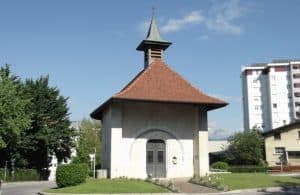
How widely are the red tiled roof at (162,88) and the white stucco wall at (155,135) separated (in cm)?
117

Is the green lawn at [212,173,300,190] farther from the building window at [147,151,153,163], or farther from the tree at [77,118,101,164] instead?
the tree at [77,118,101,164]

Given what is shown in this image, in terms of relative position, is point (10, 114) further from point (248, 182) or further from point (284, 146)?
point (284, 146)

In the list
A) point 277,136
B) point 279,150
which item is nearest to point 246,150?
point 279,150

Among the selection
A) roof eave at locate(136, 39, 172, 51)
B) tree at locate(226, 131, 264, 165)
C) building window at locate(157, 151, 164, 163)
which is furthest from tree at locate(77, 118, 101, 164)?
building window at locate(157, 151, 164, 163)

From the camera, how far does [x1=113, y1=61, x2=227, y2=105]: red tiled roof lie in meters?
34.9

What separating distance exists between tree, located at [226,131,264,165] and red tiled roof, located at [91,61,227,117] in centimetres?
2725

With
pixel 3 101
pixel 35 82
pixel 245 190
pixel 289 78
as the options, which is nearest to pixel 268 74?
pixel 289 78

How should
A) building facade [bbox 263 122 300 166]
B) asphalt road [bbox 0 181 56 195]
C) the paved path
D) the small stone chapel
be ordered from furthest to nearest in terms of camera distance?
building facade [bbox 263 122 300 166] < the small stone chapel < asphalt road [bbox 0 181 56 195] < the paved path

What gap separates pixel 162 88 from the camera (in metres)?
36.9

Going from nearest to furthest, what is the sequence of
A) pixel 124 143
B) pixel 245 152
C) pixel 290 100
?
pixel 124 143 < pixel 245 152 < pixel 290 100

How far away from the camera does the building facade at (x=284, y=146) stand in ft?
212

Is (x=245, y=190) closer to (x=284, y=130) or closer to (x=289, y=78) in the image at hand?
(x=284, y=130)

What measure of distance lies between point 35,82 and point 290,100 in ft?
261

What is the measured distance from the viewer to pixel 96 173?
36.2 m
